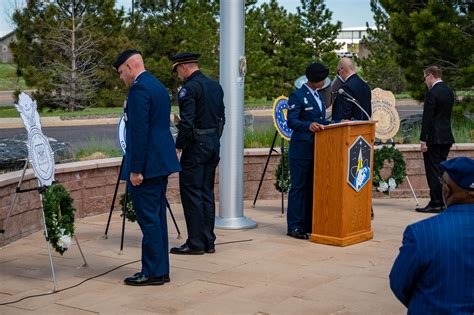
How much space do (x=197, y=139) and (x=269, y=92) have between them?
87.1ft

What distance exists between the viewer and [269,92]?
3547 centimetres

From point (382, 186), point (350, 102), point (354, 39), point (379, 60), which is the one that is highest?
point (354, 39)

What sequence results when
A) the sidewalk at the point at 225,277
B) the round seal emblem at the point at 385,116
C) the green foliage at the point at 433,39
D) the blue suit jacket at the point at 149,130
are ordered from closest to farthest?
1. the sidewalk at the point at 225,277
2. the blue suit jacket at the point at 149,130
3. the round seal emblem at the point at 385,116
4. the green foliage at the point at 433,39

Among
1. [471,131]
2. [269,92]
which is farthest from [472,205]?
[269,92]

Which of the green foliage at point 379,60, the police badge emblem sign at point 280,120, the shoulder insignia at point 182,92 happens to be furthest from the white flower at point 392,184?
the green foliage at point 379,60

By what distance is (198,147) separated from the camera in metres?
9.10

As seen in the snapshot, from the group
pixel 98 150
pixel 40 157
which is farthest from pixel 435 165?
pixel 40 157

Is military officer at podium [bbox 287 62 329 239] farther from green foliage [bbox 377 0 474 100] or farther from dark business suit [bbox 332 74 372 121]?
green foliage [bbox 377 0 474 100]

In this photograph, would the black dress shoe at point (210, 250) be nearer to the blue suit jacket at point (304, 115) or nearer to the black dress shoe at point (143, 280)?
the black dress shoe at point (143, 280)

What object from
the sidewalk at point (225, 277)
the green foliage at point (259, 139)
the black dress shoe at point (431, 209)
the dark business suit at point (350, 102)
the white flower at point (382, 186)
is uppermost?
the dark business suit at point (350, 102)

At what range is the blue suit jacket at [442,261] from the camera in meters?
3.87

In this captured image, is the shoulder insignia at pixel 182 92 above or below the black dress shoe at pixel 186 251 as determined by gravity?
above

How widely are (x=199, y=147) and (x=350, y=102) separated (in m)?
2.41

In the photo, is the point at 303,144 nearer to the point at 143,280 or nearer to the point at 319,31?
the point at 143,280
